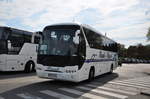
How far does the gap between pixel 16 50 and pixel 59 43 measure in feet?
18.4

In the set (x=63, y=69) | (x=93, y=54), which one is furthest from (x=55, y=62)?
(x=93, y=54)

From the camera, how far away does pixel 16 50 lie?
1327 centimetres

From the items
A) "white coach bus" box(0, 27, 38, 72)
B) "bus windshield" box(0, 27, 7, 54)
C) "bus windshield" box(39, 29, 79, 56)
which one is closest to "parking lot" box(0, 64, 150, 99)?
"bus windshield" box(39, 29, 79, 56)

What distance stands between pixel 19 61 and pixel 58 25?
5.84 m

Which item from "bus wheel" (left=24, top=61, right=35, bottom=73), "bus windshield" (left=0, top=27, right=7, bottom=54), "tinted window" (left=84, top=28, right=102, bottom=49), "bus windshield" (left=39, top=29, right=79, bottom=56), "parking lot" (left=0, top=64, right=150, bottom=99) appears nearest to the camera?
"parking lot" (left=0, top=64, right=150, bottom=99)

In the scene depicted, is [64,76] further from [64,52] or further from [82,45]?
[82,45]

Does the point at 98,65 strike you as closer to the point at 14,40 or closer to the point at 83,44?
the point at 83,44

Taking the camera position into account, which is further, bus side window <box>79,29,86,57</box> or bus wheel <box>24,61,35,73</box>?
bus wheel <box>24,61,35,73</box>

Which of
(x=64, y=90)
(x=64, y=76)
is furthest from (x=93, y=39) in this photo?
(x=64, y=90)

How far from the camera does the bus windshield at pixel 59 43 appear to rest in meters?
8.95

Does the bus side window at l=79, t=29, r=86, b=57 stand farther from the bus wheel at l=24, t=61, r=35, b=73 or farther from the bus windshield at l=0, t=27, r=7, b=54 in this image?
the bus wheel at l=24, t=61, r=35, b=73

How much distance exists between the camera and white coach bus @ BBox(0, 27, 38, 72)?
12398mm

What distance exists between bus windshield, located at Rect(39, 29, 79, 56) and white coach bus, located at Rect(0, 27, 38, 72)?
4.26 m

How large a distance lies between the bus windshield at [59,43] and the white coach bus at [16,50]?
4.26m
